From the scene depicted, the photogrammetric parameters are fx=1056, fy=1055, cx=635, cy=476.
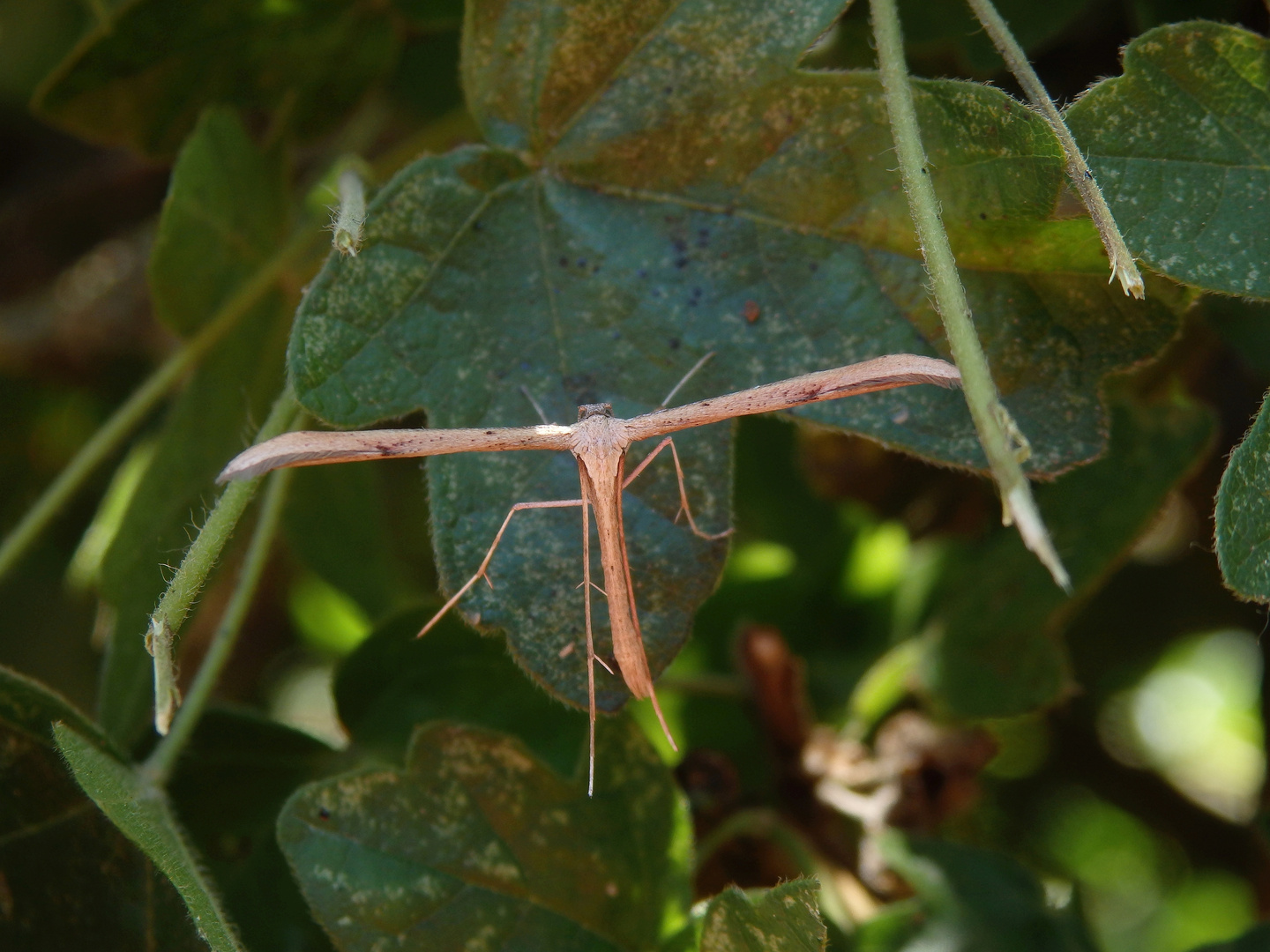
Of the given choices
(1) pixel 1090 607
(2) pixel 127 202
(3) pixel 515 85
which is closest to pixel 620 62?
(3) pixel 515 85

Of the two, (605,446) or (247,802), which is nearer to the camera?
(605,446)

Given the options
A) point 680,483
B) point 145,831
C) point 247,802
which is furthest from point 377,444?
point 247,802

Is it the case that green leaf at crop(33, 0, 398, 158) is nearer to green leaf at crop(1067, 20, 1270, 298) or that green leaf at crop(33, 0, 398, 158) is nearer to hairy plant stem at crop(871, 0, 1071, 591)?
hairy plant stem at crop(871, 0, 1071, 591)

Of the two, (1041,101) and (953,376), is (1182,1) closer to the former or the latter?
(1041,101)

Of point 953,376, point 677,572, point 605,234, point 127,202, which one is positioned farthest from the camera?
point 127,202

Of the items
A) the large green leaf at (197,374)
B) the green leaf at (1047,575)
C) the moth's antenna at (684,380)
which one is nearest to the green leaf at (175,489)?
the large green leaf at (197,374)

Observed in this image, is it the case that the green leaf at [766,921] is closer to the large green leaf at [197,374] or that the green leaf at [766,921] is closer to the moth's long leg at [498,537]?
the moth's long leg at [498,537]

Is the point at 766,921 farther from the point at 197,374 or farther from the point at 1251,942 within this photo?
the point at 197,374
